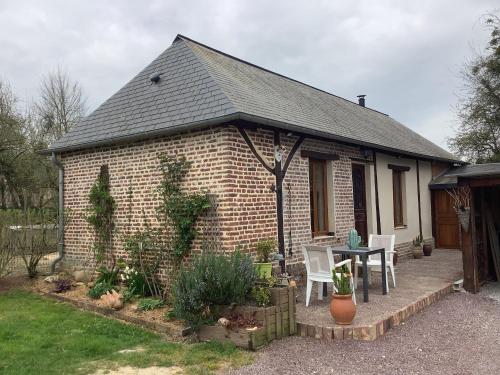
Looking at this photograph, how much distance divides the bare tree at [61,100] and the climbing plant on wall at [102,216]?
15.4 metres

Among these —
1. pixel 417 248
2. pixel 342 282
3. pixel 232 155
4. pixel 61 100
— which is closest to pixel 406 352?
pixel 342 282

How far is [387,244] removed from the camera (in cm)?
809

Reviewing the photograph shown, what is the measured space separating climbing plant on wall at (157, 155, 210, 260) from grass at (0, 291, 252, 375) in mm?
1519

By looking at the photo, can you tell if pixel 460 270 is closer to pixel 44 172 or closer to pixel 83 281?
pixel 83 281

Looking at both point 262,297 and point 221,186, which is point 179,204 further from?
point 262,297

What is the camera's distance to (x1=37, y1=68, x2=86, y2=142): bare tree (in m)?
23.0

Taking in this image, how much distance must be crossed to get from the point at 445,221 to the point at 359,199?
5.10 meters

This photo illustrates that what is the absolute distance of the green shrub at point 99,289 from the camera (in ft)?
24.8

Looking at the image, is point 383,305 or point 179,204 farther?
point 179,204

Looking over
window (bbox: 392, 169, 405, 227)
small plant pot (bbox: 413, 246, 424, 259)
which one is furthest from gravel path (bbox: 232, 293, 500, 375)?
window (bbox: 392, 169, 405, 227)

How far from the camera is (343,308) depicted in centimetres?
532

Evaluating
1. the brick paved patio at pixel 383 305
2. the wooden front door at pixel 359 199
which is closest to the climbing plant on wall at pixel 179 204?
the brick paved patio at pixel 383 305

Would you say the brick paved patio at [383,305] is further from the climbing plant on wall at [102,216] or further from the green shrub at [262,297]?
the climbing plant on wall at [102,216]

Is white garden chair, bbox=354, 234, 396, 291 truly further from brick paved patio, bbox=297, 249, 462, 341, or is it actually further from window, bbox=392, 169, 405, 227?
window, bbox=392, 169, 405, 227
